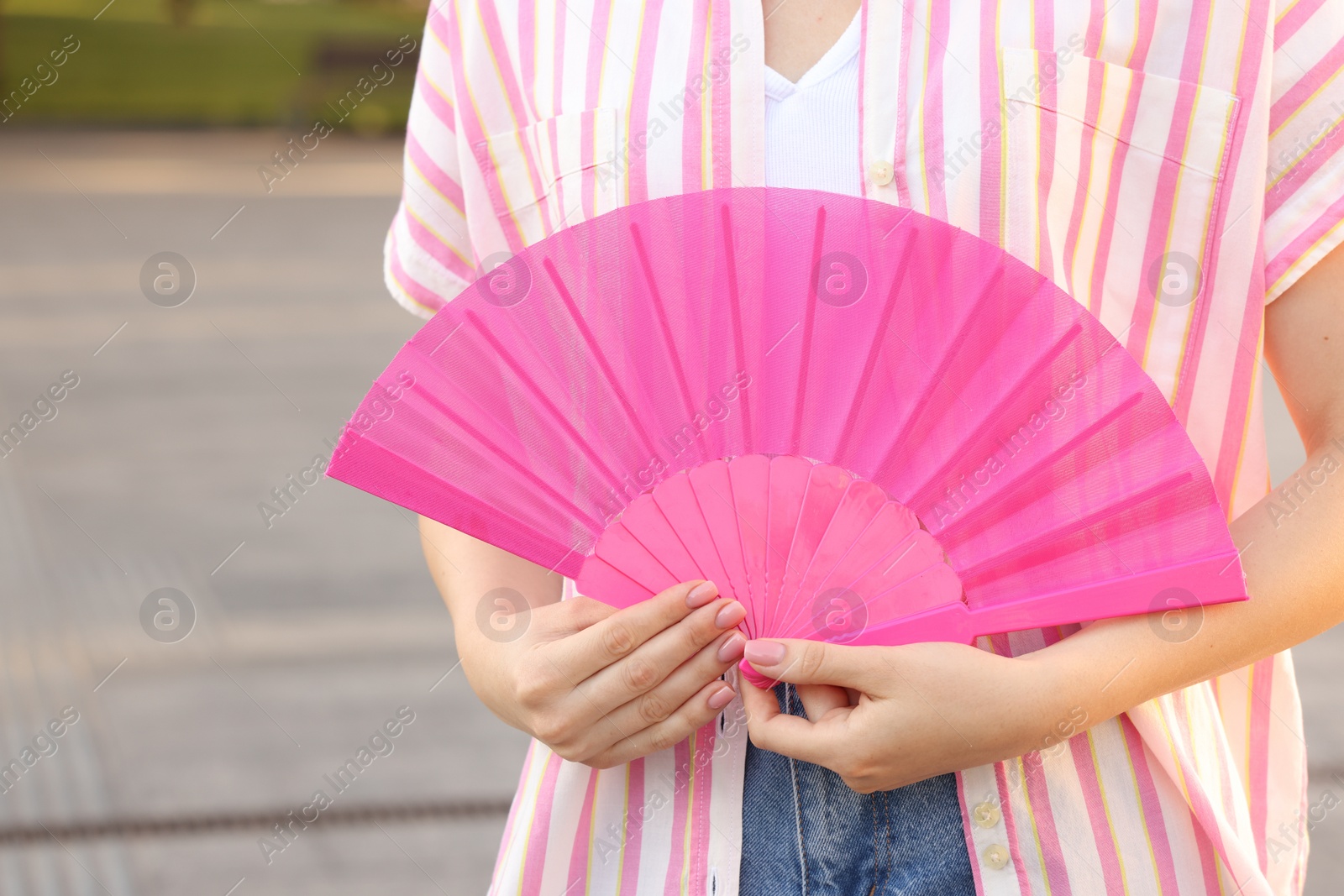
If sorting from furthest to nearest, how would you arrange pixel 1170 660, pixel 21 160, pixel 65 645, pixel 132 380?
1. pixel 21 160
2. pixel 132 380
3. pixel 65 645
4. pixel 1170 660

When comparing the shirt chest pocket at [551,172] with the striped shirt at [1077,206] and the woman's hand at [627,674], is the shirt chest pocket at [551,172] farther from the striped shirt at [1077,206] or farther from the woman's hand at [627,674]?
the woman's hand at [627,674]

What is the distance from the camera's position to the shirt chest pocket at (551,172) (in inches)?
35.4

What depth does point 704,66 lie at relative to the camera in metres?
0.88

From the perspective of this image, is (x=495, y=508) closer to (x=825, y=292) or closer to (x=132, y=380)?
(x=825, y=292)

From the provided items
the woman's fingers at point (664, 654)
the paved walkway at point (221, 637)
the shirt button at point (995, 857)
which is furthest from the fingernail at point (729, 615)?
the paved walkway at point (221, 637)

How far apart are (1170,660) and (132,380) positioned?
17.1 ft

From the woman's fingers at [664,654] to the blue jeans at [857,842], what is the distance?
0.11 m

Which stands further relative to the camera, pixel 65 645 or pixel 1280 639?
pixel 65 645

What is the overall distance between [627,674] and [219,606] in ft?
9.19

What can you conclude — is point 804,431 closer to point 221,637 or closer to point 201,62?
point 221,637

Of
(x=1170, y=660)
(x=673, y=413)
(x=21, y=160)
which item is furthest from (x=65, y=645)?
(x=21, y=160)

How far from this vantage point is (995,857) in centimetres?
79

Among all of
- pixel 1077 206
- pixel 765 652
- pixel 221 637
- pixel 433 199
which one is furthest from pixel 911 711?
pixel 221 637

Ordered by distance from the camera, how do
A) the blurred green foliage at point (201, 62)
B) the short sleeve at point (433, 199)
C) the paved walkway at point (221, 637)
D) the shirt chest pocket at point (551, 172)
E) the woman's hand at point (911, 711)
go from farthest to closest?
the blurred green foliage at point (201, 62)
the paved walkway at point (221, 637)
the short sleeve at point (433, 199)
the shirt chest pocket at point (551, 172)
the woman's hand at point (911, 711)
